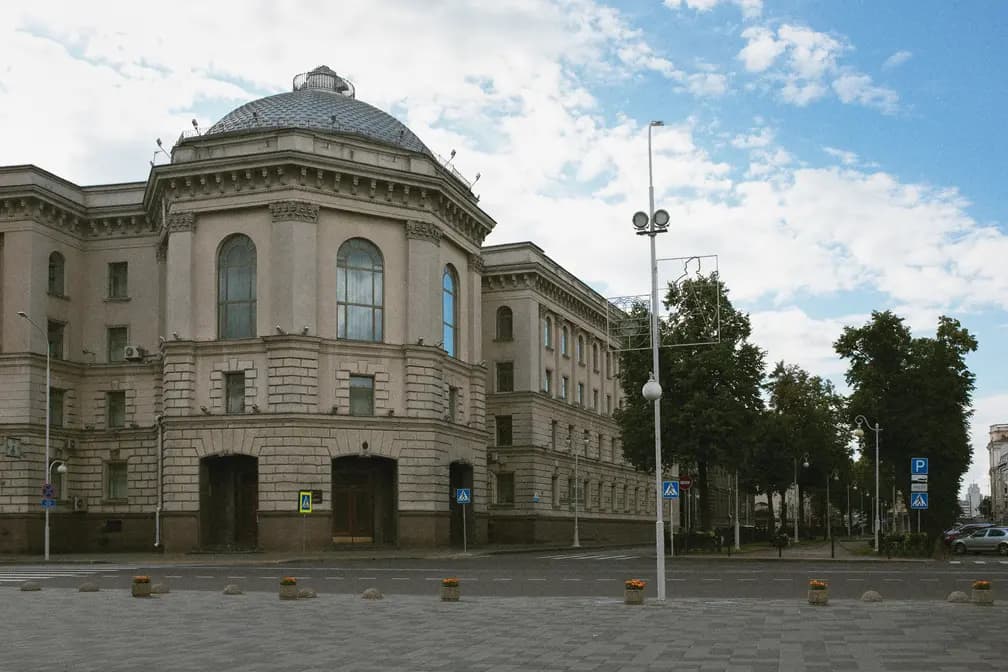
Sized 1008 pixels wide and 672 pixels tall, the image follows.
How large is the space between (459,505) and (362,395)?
9.45 metres

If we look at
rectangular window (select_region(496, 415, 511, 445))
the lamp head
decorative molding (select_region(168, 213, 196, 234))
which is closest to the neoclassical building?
decorative molding (select_region(168, 213, 196, 234))

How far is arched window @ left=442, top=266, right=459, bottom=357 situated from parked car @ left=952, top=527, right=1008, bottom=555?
94.8 ft

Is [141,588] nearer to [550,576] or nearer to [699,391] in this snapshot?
[550,576]

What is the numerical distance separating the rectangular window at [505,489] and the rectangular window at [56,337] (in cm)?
2739

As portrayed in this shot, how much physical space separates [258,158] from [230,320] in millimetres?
7476

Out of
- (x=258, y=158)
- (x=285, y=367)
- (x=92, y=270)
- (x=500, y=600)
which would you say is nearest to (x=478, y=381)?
(x=285, y=367)

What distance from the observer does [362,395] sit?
53000 mm

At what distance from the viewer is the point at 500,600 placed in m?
23.1

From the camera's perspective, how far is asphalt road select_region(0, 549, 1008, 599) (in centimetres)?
2703

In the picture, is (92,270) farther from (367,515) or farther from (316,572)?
(316,572)

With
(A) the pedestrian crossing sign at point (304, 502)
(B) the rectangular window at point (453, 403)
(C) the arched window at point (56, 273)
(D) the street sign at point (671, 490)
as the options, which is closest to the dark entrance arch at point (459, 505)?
(B) the rectangular window at point (453, 403)

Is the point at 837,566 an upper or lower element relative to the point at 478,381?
lower

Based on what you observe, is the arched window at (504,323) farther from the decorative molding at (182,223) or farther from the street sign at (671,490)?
the street sign at (671,490)

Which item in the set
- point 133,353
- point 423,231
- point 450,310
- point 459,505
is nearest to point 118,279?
point 133,353
